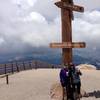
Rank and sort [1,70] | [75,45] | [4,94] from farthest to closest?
[1,70] < [4,94] < [75,45]

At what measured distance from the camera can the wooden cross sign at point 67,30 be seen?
20656 millimetres

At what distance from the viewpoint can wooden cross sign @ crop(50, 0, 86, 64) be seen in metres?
20.7

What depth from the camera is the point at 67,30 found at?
68.9 ft

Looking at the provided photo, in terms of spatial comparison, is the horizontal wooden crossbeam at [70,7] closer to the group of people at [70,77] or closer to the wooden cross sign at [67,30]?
the wooden cross sign at [67,30]

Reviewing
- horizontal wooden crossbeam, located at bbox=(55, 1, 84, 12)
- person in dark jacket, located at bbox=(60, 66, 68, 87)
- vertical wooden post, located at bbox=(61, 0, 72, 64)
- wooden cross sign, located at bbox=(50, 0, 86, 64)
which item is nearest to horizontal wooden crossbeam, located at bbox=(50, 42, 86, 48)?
wooden cross sign, located at bbox=(50, 0, 86, 64)

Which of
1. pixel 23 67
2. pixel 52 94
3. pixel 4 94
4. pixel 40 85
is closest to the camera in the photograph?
pixel 52 94

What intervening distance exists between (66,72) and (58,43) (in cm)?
209

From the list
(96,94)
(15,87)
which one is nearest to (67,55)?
(96,94)

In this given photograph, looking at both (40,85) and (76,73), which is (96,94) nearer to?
(76,73)

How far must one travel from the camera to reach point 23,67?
50.8 m

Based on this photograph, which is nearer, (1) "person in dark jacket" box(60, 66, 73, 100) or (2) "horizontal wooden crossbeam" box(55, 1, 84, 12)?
(1) "person in dark jacket" box(60, 66, 73, 100)

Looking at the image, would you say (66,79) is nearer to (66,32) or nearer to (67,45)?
(67,45)

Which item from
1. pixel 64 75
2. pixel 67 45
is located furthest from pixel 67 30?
pixel 64 75

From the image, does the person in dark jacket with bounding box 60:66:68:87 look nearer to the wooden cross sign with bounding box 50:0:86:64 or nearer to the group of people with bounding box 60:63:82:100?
the group of people with bounding box 60:63:82:100
